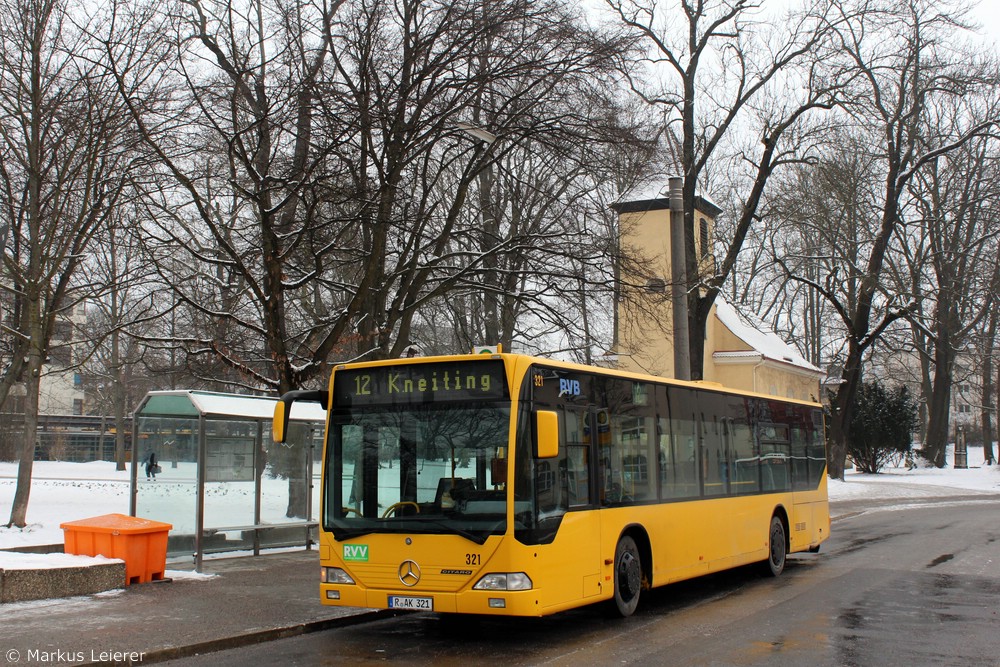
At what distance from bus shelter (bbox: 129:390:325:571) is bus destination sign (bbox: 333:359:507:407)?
4.53 m

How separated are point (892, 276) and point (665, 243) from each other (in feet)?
33.8

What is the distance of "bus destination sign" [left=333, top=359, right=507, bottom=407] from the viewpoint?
945 centimetres

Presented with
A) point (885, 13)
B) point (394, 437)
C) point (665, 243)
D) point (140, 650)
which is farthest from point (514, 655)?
point (665, 243)

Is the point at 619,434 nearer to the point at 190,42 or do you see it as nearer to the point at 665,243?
the point at 190,42

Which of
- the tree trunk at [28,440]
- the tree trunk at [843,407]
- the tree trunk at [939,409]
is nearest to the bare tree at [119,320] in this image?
the tree trunk at [28,440]

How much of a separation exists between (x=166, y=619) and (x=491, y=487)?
3697 mm

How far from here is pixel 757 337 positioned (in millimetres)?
51469

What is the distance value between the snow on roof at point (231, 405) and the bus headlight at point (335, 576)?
4724mm

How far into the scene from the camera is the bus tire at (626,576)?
10578 mm

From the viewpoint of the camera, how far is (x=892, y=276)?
4547 cm

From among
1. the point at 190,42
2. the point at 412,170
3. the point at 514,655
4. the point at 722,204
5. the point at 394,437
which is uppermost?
the point at 722,204

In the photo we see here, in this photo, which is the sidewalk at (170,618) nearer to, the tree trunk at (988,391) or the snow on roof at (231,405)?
the snow on roof at (231,405)

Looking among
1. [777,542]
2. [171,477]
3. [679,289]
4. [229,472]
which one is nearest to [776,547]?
[777,542]

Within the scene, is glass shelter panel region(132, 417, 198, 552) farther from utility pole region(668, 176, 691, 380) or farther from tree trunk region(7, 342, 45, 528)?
utility pole region(668, 176, 691, 380)
